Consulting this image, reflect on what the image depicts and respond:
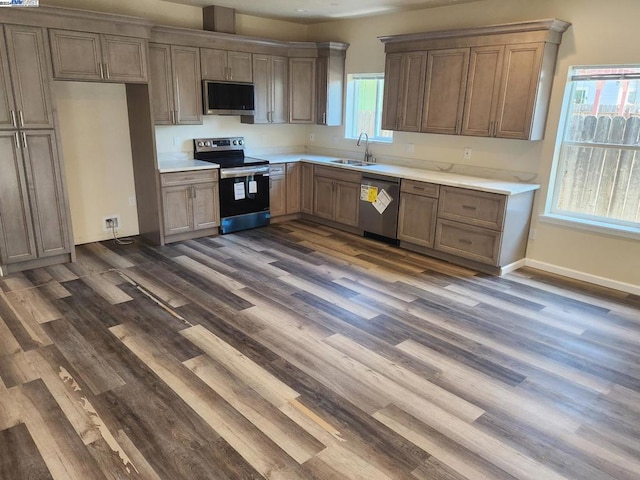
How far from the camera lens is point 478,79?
Result: 183 inches

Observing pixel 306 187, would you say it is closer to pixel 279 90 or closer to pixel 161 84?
pixel 279 90

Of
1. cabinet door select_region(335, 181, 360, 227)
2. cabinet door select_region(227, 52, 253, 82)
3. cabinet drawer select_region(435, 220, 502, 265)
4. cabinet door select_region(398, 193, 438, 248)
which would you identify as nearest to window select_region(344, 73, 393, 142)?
cabinet door select_region(335, 181, 360, 227)

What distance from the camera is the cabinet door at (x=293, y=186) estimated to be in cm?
631

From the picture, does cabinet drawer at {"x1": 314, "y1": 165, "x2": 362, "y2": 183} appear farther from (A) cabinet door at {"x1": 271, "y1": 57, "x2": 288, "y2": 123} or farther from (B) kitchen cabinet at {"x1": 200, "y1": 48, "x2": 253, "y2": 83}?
(B) kitchen cabinet at {"x1": 200, "y1": 48, "x2": 253, "y2": 83}

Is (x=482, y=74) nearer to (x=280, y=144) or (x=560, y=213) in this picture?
(x=560, y=213)

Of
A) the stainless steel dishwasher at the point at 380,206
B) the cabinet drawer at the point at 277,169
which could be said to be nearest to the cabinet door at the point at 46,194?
the cabinet drawer at the point at 277,169

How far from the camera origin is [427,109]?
513cm

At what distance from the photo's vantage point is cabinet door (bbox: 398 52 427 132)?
512cm

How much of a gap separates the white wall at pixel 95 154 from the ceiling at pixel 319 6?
145cm

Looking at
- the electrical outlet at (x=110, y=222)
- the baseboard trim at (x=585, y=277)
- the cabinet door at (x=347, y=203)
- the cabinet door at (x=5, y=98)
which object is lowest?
the baseboard trim at (x=585, y=277)

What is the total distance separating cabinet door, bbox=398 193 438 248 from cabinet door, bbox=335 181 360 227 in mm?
680

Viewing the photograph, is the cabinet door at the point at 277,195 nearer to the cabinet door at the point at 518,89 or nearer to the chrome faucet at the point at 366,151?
the chrome faucet at the point at 366,151

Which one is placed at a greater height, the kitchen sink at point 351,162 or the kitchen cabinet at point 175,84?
the kitchen cabinet at point 175,84

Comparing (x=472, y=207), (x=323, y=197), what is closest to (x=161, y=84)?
(x=323, y=197)
